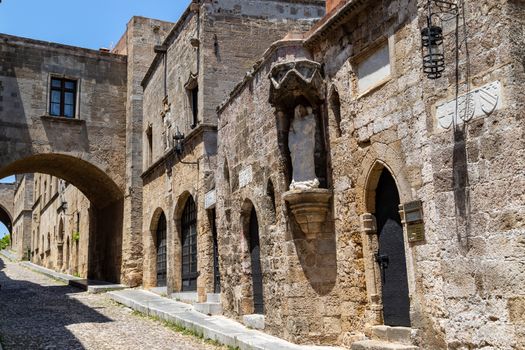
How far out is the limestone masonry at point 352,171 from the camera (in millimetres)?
4660

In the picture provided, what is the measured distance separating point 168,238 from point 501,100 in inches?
402

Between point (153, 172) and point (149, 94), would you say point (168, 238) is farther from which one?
point (149, 94)

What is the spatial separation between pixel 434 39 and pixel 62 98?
13.7 m

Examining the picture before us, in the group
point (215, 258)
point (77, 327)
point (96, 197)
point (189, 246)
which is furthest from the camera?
point (96, 197)

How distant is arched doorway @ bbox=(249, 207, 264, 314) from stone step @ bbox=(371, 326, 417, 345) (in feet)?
9.53

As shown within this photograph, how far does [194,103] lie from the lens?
13.1 metres

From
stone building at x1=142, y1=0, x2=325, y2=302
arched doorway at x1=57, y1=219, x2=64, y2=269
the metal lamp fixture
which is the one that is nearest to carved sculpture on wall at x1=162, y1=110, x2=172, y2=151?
stone building at x1=142, y1=0, x2=325, y2=302

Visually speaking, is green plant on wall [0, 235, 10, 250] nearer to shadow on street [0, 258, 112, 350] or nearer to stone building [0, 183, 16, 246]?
stone building [0, 183, 16, 246]

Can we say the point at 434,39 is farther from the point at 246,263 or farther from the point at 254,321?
the point at 246,263

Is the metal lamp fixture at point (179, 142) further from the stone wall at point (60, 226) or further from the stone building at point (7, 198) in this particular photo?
the stone building at point (7, 198)

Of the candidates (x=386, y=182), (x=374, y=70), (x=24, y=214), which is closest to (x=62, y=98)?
(x=374, y=70)

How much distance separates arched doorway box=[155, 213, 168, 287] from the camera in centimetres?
1484

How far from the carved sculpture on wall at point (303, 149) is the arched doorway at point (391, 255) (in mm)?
978

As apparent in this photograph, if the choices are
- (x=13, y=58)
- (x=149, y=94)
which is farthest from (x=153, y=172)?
(x=13, y=58)
